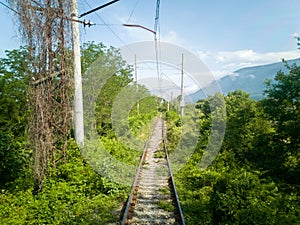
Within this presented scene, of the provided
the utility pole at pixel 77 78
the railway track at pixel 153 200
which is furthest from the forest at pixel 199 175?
the utility pole at pixel 77 78

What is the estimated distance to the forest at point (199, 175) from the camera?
4.58 metres

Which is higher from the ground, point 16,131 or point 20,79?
point 20,79

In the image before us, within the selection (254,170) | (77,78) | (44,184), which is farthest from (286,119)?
(44,184)

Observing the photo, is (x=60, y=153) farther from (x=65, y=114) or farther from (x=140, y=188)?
(x=140, y=188)

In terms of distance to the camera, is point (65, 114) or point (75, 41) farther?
point (75, 41)

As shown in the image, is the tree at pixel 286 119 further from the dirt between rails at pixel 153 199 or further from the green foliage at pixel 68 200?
the green foliage at pixel 68 200

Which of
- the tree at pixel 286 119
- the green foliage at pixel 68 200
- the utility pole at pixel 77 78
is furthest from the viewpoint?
the tree at pixel 286 119

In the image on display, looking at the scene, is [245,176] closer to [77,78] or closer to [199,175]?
[199,175]

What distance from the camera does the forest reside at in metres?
4.58

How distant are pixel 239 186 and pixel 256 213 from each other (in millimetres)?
670

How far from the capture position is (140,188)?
250 inches

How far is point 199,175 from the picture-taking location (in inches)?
284

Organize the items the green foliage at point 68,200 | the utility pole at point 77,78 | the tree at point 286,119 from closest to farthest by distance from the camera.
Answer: the green foliage at point 68,200 → the utility pole at point 77,78 → the tree at point 286,119

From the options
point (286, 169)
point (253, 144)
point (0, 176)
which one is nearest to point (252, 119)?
point (253, 144)
